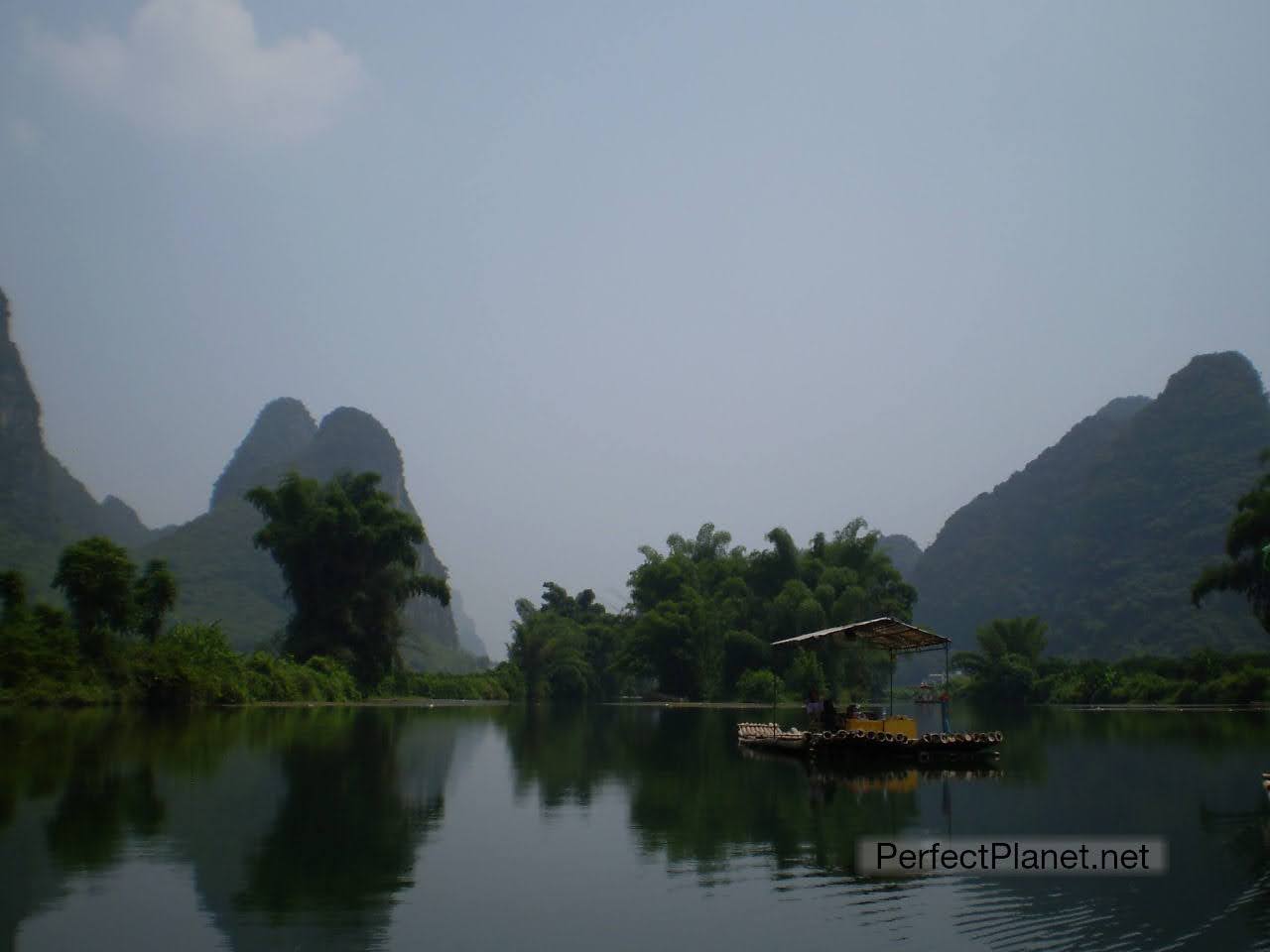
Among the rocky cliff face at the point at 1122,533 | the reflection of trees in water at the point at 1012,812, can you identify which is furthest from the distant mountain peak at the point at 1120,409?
the reflection of trees in water at the point at 1012,812

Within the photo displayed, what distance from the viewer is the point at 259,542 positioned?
160ft

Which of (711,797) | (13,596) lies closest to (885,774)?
(711,797)

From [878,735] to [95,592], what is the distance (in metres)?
24.0

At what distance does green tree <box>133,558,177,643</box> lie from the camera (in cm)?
3484

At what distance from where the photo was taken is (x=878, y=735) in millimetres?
19359

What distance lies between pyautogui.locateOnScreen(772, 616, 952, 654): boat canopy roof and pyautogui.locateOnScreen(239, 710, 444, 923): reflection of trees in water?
902cm

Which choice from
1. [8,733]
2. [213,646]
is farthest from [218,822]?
[213,646]

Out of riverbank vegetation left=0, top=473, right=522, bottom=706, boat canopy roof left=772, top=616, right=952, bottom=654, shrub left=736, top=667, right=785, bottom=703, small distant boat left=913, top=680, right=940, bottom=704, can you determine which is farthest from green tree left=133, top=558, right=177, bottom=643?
small distant boat left=913, top=680, right=940, bottom=704

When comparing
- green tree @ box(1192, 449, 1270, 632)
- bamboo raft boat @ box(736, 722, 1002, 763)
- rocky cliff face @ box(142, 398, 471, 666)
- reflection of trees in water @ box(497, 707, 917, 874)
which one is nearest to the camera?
reflection of trees in water @ box(497, 707, 917, 874)

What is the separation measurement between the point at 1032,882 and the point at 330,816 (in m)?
7.12

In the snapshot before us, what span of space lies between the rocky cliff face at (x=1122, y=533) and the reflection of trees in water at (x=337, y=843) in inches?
3363

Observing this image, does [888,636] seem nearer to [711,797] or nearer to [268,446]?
[711,797]

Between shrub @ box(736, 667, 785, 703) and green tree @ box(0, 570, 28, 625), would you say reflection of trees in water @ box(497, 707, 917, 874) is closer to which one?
green tree @ box(0, 570, 28, 625)

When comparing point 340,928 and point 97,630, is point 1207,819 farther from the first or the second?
point 97,630
